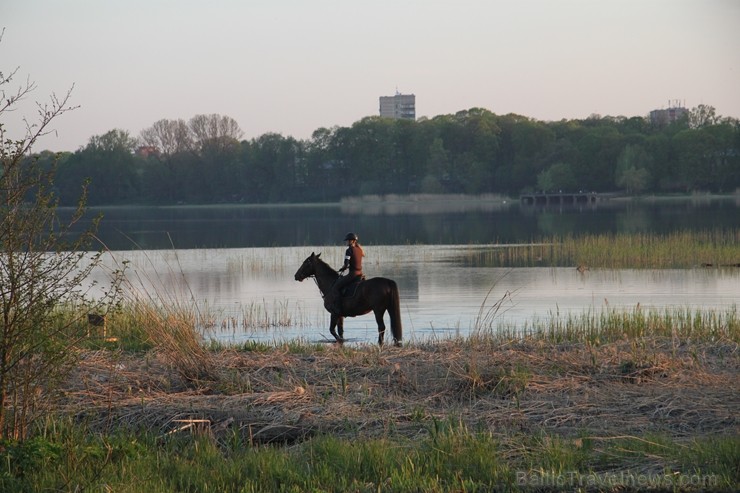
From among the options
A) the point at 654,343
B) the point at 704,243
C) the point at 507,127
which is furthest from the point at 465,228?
the point at 507,127

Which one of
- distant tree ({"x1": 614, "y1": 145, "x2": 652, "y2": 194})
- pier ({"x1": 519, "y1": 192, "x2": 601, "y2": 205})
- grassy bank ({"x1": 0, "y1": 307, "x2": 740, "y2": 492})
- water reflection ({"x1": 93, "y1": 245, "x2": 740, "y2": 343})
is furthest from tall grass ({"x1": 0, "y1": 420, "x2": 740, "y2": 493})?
pier ({"x1": 519, "y1": 192, "x2": 601, "y2": 205})

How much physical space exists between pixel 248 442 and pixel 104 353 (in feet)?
14.9

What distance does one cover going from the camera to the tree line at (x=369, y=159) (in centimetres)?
12538

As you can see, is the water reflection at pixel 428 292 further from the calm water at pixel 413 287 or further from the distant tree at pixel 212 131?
the distant tree at pixel 212 131

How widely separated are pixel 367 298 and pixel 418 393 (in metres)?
6.68

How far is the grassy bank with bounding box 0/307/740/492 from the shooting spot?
6922 millimetres

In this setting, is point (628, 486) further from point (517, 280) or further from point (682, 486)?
point (517, 280)

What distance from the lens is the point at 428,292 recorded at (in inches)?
1075

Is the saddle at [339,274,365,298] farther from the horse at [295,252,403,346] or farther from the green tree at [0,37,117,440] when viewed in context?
the green tree at [0,37,117,440]

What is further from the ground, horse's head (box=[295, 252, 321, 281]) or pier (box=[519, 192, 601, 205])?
pier (box=[519, 192, 601, 205])

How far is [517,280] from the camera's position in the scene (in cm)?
3008

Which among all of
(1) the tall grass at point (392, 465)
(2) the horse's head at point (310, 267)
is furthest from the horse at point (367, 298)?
(1) the tall grass at point (392, 465)

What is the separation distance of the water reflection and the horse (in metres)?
0.79

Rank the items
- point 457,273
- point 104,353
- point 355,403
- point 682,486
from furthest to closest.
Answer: point 457,273
point 104,353
point 355,403
point 682,486
